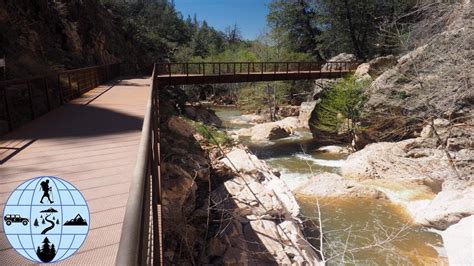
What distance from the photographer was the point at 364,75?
23.4 meters

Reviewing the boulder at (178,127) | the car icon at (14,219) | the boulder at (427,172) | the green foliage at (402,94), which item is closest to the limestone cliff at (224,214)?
the boulder at (178,127)

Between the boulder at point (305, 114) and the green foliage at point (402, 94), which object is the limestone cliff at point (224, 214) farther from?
the boulder at point (305, 114)

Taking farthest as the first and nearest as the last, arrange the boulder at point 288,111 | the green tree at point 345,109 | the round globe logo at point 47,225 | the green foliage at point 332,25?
the boulder at point 288,111
the green foliage at point 332,25
the green tree at point 345,109
the round globe logo at point 47,225

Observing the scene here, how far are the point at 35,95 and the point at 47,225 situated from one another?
837 centimetres

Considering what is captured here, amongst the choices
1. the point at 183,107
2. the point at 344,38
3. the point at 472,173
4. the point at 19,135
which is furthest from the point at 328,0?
the point at 19,135

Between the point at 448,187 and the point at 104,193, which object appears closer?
the point at 104,193

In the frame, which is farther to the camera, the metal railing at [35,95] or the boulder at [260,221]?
the boulder at [260,221]

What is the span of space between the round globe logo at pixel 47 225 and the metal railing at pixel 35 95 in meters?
4.56

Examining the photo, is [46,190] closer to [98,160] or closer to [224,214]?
[98,160]

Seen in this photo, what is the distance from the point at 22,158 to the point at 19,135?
157cm

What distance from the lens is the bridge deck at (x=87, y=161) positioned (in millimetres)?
2695

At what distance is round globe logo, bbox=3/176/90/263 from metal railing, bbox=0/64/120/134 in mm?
4556

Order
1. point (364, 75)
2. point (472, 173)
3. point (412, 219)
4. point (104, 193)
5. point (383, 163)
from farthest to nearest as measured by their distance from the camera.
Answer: point (364, 75), point (383, 163), point (472, 173), point (412, 219), point (104, 193)

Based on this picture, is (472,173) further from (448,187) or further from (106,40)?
(106,40)
